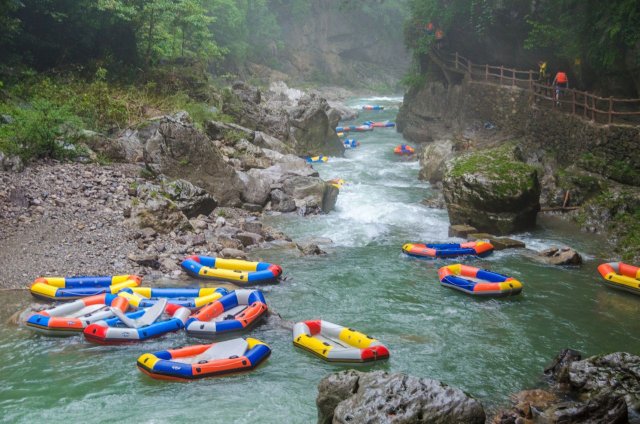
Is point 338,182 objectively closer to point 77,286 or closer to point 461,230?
point 461,230

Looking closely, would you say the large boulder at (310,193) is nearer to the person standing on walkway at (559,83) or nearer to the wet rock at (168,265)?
the wet rock at (168,265)

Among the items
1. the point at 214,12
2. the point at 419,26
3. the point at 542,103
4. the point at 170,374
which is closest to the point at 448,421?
the point at 170,374

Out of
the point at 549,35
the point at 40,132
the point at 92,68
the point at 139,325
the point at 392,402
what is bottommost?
the point at 139,325

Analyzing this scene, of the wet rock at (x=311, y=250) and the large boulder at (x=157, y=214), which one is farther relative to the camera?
the wet rock at (x=311, y=250)

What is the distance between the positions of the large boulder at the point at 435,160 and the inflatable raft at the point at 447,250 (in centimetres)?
691

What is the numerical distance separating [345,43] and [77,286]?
158ft

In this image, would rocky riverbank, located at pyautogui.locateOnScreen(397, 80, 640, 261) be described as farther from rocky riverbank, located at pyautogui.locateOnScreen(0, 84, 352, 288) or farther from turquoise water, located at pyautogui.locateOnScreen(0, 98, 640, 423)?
rocky riverbank, located at pyautogui.locateOnScreen(0, 84, 352, 288)

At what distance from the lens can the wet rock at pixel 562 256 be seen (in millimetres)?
11133

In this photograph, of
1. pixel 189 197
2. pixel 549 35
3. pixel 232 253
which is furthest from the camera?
pixel 549 35

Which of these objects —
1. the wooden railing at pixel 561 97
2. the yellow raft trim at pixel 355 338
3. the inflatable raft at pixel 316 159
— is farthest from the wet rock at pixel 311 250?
the inflatable raft at pixel 316 159

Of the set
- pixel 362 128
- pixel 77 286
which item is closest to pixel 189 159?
pixel 77 286

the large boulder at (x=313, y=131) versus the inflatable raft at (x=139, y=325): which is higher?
the large boulder at (x=313, y=131)

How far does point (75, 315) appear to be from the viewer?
8.42 meters

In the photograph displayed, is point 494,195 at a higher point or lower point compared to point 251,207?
higher
